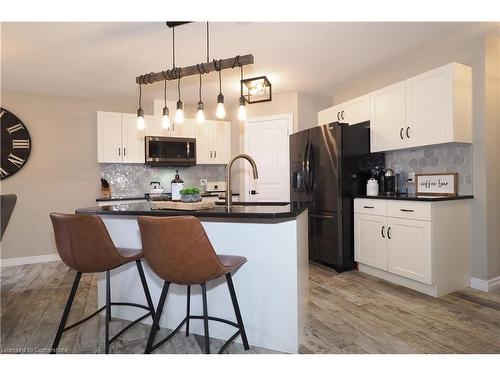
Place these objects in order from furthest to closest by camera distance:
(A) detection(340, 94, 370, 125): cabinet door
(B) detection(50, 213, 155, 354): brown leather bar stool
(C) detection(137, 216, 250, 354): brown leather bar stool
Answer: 1. (A) detection(340, 94, 370, 125): cabinet door
2. (B) detection(50, 213, 155, 354): brown leather bar stool
3. (C) detection(137, 216, 250, 354): brown leather bar stool

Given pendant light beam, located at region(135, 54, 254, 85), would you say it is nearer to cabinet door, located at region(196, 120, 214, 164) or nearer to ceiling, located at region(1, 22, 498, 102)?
ceiling, located at region(1, 22, 498, 102)

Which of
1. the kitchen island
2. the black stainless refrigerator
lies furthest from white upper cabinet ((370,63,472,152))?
the kitchen island

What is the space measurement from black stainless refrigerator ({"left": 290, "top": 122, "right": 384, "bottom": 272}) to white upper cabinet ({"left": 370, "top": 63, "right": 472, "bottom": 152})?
0.30m

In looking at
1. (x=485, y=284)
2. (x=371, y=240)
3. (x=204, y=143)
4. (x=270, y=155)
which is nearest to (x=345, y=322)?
(x=371, y=240)

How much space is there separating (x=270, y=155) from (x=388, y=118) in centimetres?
180

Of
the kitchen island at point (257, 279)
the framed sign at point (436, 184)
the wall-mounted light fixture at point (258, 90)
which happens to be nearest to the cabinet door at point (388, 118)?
the framed sign at point (436, 184)

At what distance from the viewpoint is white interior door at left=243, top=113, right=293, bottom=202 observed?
4.54 meters

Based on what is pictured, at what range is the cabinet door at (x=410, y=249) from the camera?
2.74 meters

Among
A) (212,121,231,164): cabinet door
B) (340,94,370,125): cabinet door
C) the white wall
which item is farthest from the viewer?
(212,121,231,164): cabinet door

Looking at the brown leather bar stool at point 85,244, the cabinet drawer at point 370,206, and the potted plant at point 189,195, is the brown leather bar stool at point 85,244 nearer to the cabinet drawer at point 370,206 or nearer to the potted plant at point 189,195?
the potted plant at point 189,195

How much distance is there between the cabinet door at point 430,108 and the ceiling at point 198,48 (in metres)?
0.39
